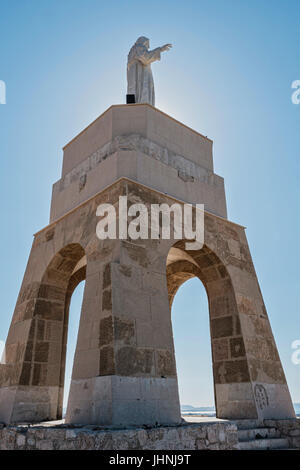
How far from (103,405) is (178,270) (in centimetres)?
595

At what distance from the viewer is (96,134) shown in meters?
10.3

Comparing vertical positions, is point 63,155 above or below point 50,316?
above

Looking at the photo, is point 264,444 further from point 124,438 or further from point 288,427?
point 124,438

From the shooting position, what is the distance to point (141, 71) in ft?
Answer: 38.0

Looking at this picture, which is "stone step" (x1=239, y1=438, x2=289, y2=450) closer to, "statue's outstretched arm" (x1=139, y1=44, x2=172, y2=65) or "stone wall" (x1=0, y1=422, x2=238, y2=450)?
"stone wall" (x1=0, y1=422, x2=238, y2=450)

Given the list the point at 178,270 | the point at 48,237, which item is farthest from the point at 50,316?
the point at 178,270

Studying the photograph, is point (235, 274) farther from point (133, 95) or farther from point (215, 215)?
point (133, 95)

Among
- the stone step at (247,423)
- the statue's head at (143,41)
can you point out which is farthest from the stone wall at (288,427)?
the statue's head at (143,41)

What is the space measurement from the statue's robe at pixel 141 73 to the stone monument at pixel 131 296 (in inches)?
1.5

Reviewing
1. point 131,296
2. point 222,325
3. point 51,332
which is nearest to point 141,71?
point 131,296

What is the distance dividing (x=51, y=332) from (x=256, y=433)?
15.7ft

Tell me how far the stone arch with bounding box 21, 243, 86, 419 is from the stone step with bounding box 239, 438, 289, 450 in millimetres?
4222

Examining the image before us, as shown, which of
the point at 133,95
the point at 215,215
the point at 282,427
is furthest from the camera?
the point at 133,95
